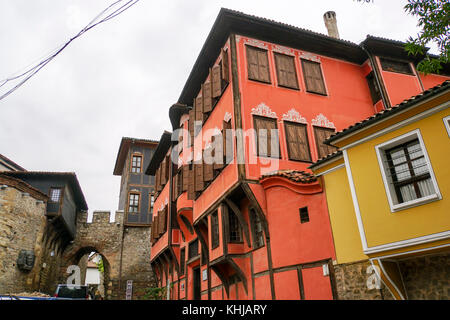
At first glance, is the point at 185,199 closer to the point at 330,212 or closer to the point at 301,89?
the point at 301,89

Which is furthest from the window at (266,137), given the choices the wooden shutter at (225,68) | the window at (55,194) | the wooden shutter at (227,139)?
the window at (55,194)

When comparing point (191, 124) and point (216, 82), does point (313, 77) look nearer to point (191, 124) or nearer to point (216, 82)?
point (216, 82)

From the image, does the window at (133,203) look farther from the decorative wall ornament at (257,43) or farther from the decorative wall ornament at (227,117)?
the decorative wall ornament at (257,43)

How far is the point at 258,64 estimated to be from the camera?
45.0 feet

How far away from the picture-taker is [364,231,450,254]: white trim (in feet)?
20.7

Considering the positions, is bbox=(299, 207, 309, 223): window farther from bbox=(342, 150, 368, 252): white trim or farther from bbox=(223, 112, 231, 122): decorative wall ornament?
bbox=(223, 112, 231, 122): decorative wall ornament

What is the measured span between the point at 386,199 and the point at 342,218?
1547mm

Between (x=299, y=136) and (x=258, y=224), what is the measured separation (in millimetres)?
3717

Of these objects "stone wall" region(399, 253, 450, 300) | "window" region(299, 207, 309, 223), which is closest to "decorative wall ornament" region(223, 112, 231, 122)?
"window" region(299, 207, 309, 223)

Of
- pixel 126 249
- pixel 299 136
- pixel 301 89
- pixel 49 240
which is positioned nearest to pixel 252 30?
pixel 301 89

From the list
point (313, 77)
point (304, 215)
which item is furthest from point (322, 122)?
point (304, 215)

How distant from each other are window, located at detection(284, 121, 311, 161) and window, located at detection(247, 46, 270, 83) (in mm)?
2071

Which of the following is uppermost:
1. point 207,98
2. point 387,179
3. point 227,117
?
point 207,98

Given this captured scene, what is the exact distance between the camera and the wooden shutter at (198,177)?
48.1 ft
